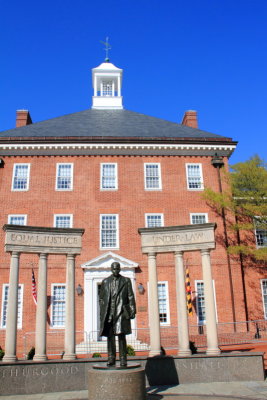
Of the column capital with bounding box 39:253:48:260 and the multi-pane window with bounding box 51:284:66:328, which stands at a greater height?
the column capital with bounding box 39:253:48:260

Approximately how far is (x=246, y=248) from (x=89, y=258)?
8599 millimetres

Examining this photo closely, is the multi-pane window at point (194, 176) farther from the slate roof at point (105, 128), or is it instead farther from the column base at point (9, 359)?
the column base at point (9, 359)

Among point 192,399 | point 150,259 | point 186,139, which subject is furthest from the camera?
point 186,139

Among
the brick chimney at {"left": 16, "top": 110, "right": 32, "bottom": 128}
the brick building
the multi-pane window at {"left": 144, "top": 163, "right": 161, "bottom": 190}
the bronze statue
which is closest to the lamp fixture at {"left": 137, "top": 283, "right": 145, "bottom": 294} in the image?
the brick building

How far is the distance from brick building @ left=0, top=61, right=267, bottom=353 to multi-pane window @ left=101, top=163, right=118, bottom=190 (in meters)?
0.06

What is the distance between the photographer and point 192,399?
27.2 feet

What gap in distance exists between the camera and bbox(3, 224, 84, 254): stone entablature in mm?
11430

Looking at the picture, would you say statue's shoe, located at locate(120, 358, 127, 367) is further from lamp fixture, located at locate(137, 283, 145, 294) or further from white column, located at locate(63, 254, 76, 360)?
lamp fixture, located at locate(137, 283, 145, 294)

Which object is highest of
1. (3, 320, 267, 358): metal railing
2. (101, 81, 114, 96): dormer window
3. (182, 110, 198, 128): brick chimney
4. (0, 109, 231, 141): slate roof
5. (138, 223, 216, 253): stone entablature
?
(101, 81, 114, 96): dormer window

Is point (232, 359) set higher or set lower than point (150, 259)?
lower

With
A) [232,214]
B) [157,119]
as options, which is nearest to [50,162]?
[157,119]

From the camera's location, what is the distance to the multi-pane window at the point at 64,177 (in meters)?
21.8

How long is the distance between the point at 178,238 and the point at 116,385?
5748 mm

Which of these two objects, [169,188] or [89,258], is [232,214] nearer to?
[169,188]
